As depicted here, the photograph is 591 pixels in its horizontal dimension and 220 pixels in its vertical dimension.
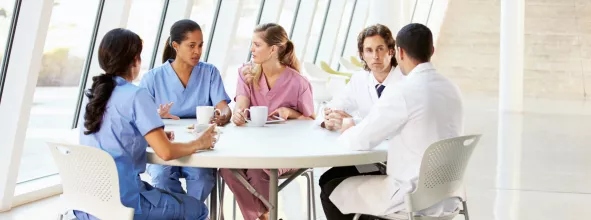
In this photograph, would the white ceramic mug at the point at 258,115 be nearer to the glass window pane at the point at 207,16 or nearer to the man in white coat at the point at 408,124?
the man in white coat at the point at 408,124

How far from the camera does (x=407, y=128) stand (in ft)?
9.09

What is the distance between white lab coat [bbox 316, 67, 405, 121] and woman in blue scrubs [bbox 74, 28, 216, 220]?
1.35 metres

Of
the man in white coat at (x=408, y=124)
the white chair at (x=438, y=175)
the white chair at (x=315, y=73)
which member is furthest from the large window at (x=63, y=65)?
the white chair at (x=315, y=73)

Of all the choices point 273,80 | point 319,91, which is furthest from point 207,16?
point 273,80

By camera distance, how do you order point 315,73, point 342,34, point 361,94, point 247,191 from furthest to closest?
point 342,34
point 315,73
point 361,94
point 247,191

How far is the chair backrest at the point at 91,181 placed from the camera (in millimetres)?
2494

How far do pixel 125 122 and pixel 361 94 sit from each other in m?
1.60

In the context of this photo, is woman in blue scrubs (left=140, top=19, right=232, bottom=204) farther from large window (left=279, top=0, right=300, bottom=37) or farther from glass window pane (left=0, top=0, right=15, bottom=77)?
large window (left=279, top=0, right=300, bottom=37)

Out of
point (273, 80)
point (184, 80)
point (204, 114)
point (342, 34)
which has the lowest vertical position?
point (204, 114)

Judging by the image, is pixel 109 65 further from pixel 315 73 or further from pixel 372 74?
pixel 315 73

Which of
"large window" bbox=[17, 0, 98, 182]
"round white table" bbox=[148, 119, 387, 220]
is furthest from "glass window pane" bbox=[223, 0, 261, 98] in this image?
"round white table" bbox=[148, 119, 387, 220]

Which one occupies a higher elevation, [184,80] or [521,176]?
[184,80]

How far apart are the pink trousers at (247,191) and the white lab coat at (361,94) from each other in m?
0.46

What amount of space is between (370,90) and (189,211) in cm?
143
